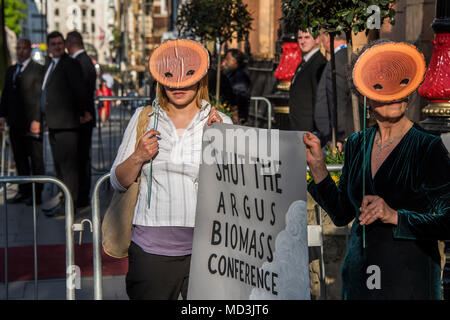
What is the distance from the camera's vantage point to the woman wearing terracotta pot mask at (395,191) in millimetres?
2959

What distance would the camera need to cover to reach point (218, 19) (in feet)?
42.3

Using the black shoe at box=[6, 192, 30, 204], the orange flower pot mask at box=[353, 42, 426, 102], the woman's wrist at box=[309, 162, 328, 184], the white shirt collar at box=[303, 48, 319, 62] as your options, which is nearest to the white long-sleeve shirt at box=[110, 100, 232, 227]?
the woman's wrist at box=[309, 162, 328, 184]

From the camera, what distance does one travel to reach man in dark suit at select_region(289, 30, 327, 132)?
7.81 m

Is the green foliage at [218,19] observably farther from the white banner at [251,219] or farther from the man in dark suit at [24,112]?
the white banner at [251,219]

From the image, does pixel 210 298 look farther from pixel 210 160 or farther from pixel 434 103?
pixel 434 103

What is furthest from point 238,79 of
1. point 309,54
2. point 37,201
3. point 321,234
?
point 321,234

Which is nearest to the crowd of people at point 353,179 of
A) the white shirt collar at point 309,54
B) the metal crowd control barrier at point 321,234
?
the metal crowd control barrier at point 321,234

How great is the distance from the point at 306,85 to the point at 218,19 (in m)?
5.33

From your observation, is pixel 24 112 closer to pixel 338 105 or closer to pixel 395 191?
pixel 338 105

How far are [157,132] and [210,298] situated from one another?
0.77m

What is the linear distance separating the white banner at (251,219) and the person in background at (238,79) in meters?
9.49

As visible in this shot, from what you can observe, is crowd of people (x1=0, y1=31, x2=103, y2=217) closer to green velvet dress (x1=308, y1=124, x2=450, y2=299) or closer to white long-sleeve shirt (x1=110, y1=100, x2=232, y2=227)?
white long-sleeve shirt (x1=110, y1=100, x2=232, y2=227)
